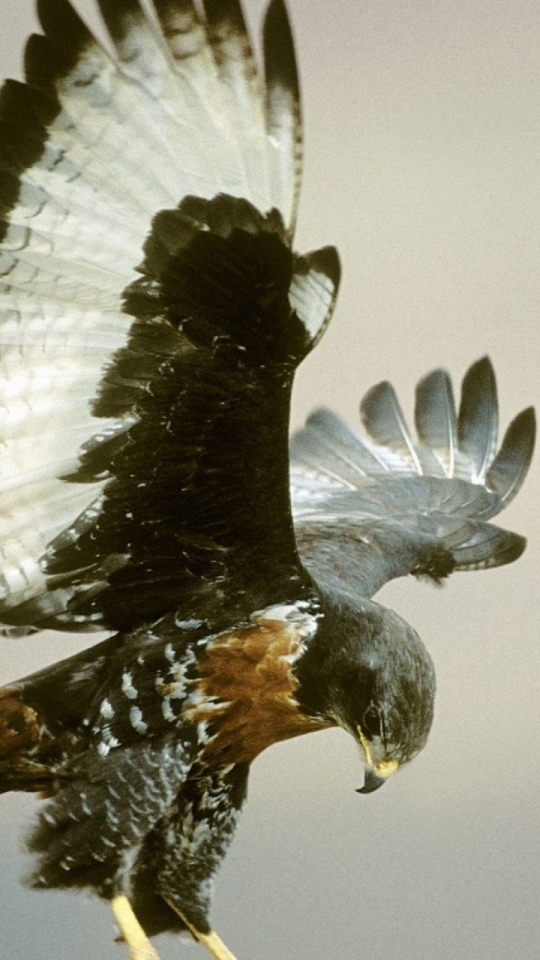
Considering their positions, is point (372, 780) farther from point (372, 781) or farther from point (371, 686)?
point (371, 686)

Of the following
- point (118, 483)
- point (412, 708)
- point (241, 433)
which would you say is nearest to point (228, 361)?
point (241, 433)

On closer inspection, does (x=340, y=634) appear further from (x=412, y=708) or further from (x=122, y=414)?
Answer: (x=122, y=414)

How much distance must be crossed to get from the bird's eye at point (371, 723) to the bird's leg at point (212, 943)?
2.39 feet

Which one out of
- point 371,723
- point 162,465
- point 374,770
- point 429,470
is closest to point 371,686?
point 371,723

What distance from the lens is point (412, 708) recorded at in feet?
10.7

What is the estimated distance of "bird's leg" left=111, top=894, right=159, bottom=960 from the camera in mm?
3418

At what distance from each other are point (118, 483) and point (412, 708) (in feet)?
2.35

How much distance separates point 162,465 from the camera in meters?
3.22

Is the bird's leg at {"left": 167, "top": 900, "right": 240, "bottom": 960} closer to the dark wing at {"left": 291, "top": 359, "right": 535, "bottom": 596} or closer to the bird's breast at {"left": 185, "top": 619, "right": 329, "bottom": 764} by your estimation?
the bird's breast at {"left": 185, "top": 619, "right": 329, "bottom": 764}

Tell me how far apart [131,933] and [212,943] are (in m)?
0.35

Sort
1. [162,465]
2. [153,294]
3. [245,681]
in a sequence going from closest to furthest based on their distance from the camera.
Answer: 1. [153,294]
2. [162,465]
3. [245,681]

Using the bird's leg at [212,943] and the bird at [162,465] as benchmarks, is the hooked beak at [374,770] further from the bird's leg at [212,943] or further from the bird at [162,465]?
the bird's leg at [212,943]

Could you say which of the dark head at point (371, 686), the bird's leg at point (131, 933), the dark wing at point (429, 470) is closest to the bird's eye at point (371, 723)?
the dark head at point (371, 686)

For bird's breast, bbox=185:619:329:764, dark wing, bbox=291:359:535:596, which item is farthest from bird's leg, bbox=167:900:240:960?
dark wing, bbox=291:359:535:596
